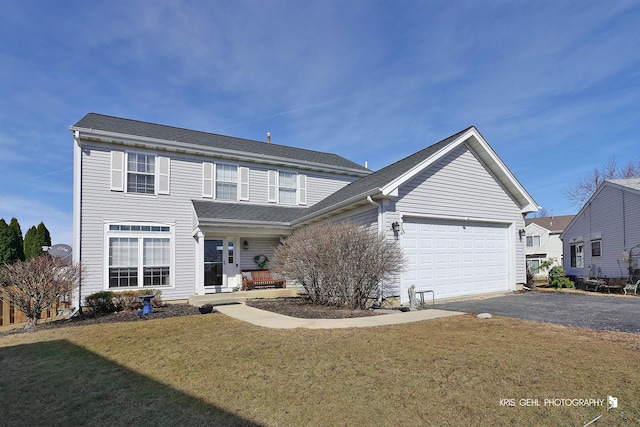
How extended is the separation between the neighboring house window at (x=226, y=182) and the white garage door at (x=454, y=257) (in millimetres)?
8062

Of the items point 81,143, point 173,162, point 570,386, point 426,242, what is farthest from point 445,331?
point 81,143

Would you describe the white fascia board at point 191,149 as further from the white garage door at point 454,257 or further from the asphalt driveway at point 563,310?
the asphalt driveway at point 563,310

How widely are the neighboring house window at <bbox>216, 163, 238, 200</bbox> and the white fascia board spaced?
1.77 feet

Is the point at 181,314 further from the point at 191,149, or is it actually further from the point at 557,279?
the point at 557,279

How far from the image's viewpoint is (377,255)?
385 inches

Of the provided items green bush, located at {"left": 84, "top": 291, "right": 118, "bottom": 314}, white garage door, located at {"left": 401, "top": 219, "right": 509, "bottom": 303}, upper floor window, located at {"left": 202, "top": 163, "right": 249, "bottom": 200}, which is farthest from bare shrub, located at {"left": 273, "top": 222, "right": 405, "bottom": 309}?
upper floor window, located at {"left": 202, "top": 163, "right": 249, "bottom": 200}

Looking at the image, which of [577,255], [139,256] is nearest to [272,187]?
[139,256]

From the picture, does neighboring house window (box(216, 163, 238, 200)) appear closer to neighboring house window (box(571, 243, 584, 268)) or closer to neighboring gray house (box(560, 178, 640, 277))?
neighboring gray house (box(560, 178, 640, 277))

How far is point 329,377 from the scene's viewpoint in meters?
4.47

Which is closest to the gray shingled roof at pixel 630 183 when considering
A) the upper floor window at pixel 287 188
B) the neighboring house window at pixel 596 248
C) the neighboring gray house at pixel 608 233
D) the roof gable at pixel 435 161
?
the neighboring gray house at pixel 608 233

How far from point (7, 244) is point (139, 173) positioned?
1338cm

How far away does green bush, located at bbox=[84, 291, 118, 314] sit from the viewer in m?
11.0

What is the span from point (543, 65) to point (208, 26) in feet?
40.4

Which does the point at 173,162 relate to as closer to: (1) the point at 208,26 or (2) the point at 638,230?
(1) the point at 208,26
